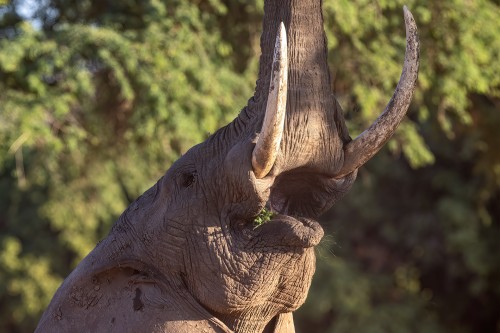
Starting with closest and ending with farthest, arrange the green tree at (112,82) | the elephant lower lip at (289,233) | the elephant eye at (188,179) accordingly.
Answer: the elephant lower lip at (289,233) < the elephant eye at (188,179) < the green tree at (112,82)

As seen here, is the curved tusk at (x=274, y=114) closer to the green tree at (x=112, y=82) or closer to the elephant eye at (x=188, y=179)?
the elephant eye at (x=188, y=179)

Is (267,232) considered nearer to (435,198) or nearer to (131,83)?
(131,83)

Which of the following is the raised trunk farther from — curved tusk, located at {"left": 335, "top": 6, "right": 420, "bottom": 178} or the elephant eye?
the elephant eye

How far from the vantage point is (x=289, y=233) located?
272 centimetres

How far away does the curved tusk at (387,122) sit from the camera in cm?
280

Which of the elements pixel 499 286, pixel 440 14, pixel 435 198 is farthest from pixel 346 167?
pixel 435 198

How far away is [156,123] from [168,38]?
2.19 feet

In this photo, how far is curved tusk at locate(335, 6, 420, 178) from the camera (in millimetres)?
2801

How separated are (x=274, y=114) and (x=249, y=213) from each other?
0.31 meters

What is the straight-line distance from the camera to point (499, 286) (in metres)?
14.4

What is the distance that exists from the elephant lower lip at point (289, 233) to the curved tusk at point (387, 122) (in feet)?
0.62

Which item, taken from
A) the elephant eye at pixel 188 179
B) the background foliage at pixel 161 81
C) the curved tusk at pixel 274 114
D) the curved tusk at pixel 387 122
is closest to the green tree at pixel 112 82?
the background foliage at pixel 161 81

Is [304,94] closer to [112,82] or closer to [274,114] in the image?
[274,114]

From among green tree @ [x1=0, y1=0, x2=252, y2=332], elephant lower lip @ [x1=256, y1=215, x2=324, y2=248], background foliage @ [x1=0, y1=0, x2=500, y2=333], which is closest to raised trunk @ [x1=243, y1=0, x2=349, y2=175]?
elephant lower lip @ [x1=256, y1=215, x2=324, y2=248]
